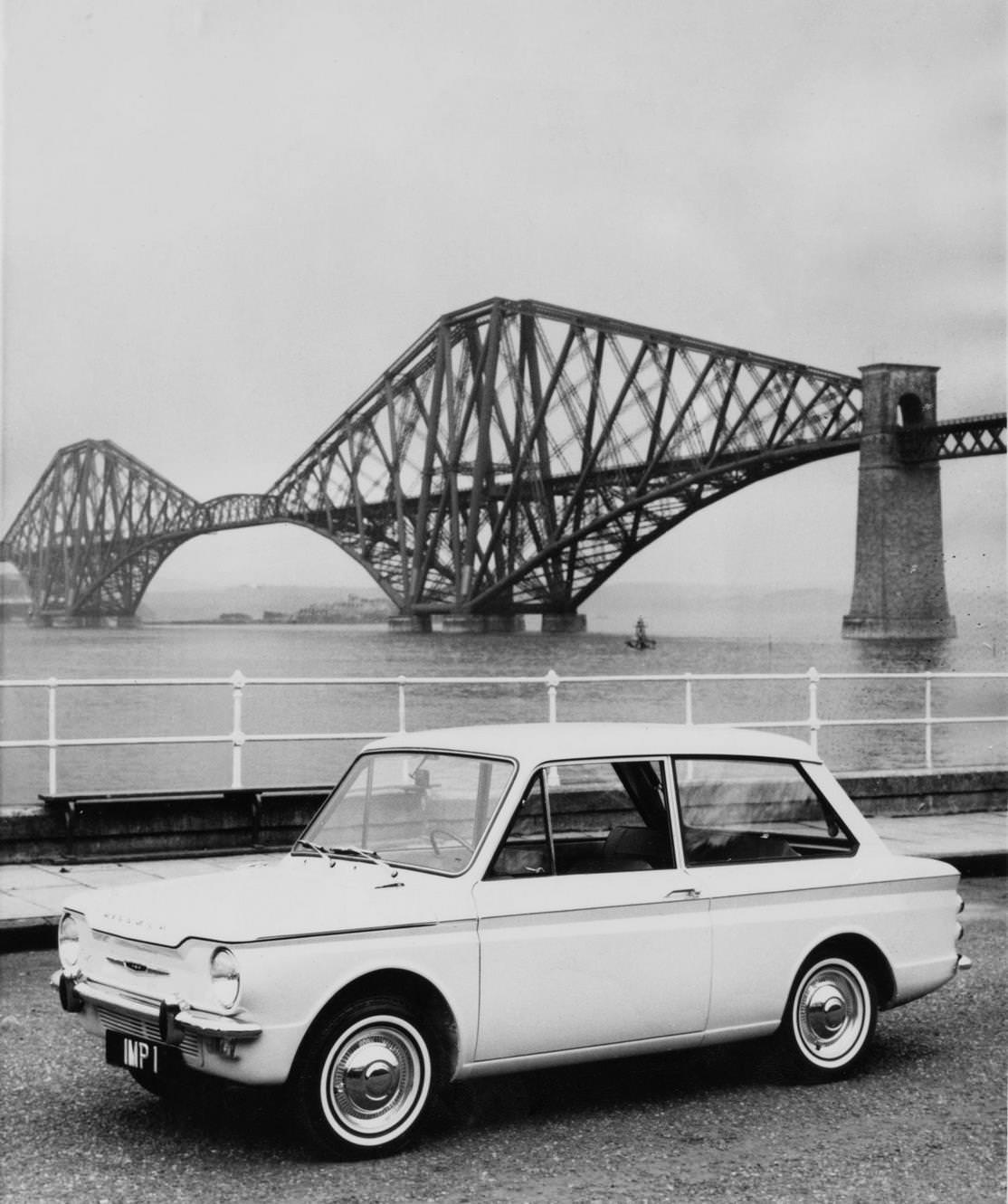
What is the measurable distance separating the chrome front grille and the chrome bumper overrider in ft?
0.04

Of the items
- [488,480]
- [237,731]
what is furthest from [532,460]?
[237,731]

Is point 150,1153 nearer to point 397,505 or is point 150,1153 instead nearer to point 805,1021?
point 805,1021

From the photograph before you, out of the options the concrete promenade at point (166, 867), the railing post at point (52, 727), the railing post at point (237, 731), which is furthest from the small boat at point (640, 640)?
the railing post at point (52, 727)

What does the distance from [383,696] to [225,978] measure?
51140 millimetres

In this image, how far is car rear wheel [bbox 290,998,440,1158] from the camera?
15.5 feet

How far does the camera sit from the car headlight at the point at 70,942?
208 inches

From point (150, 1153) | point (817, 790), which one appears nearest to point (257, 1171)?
point (150, 1153)

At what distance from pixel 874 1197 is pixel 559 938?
49.4 inches

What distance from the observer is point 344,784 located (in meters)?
5.85

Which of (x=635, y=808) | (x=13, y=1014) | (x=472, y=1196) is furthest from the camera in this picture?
(x=13, y=1014)

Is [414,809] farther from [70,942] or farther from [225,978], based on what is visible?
[70,942]

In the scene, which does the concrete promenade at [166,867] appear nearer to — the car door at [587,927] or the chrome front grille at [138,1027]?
the chrome front grille at [138,1027]

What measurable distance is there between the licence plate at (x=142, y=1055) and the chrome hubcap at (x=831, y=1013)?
2251mm

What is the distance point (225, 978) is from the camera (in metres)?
4.68
